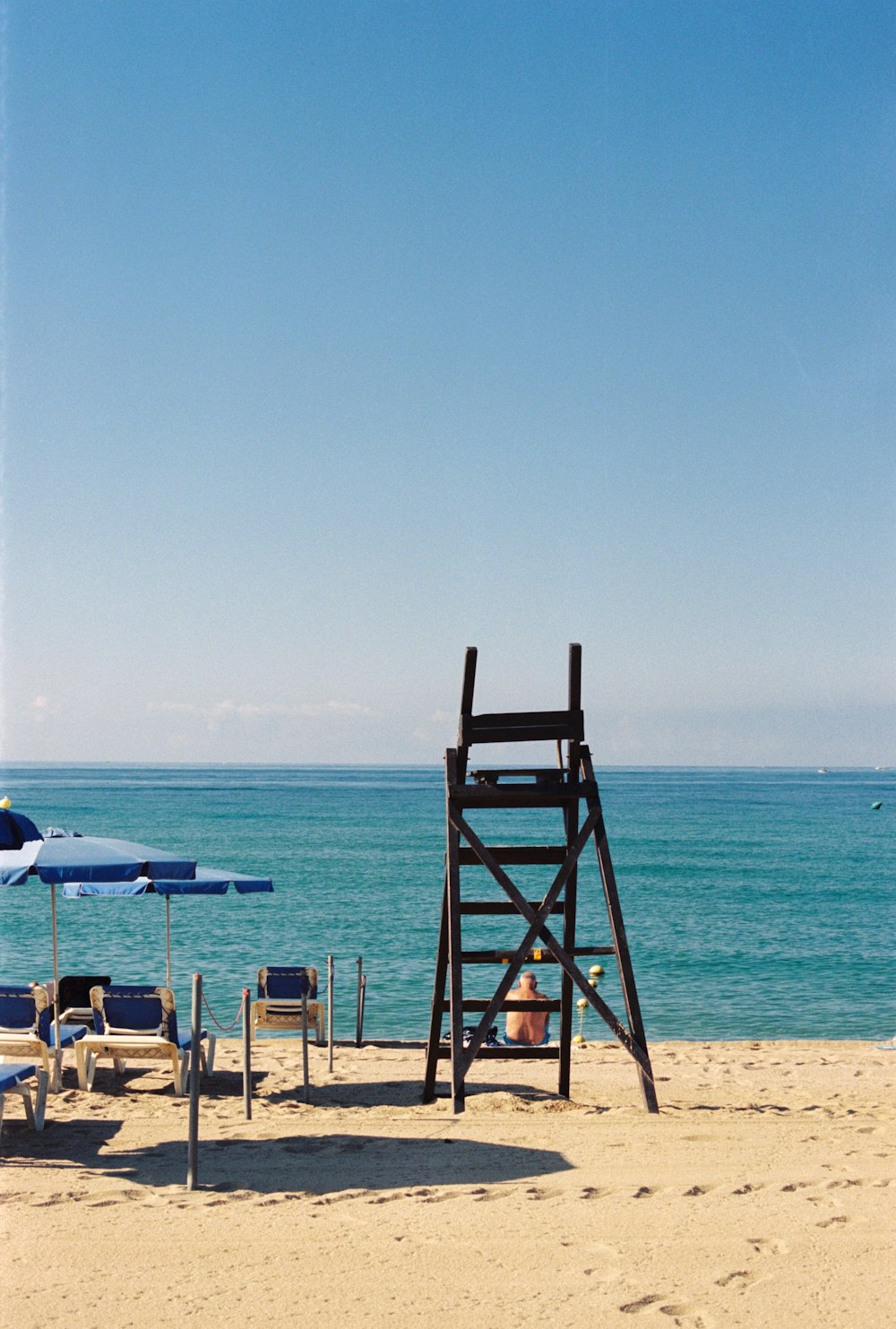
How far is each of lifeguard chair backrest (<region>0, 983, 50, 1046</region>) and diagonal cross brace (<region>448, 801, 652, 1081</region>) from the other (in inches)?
142

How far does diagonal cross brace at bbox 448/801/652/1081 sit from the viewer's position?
9.41 meters

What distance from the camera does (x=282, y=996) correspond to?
12164 millimetres

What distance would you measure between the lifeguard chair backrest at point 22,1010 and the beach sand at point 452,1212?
68 cm

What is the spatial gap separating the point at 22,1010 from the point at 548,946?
4463 millimetres

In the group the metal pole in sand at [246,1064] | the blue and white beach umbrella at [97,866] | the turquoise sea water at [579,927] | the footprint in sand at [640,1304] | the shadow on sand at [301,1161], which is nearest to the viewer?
the footprint in sand at [640,1304]

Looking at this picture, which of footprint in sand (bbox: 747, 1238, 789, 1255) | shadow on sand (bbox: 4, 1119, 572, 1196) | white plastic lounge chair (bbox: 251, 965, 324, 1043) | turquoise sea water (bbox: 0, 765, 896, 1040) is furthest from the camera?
turquoise sea water (bbox: 0, 765, 896, 1040)

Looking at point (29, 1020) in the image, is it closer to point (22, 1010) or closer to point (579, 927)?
point (22, 1010)

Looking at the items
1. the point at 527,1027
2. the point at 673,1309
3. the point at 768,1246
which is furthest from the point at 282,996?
A: the point at 673,1309

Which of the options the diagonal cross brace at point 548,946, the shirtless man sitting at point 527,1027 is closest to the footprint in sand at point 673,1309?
the diagonal cross brace at point 548,946

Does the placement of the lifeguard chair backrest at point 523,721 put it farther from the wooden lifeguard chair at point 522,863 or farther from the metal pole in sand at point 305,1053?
the metal pole in sand at point 305,1053

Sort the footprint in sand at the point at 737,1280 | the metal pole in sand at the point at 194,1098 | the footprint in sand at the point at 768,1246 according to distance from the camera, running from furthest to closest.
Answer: the metal pole in sand at the point at 194,1098, the footprint in sand at the point at 768,1246, the footprint in sand at the point at 737,1280

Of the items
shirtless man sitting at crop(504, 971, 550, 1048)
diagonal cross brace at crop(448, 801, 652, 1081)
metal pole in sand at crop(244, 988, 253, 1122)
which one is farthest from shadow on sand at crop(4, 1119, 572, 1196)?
shirtless man sitting at crop(504, 971, 550, 1048)

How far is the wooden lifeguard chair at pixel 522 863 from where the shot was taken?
951 cm

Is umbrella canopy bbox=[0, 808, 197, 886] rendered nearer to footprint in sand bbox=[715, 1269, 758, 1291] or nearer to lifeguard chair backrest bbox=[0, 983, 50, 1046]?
lifeguard chair backrest bbox=[0, 983, 50, 1046]
